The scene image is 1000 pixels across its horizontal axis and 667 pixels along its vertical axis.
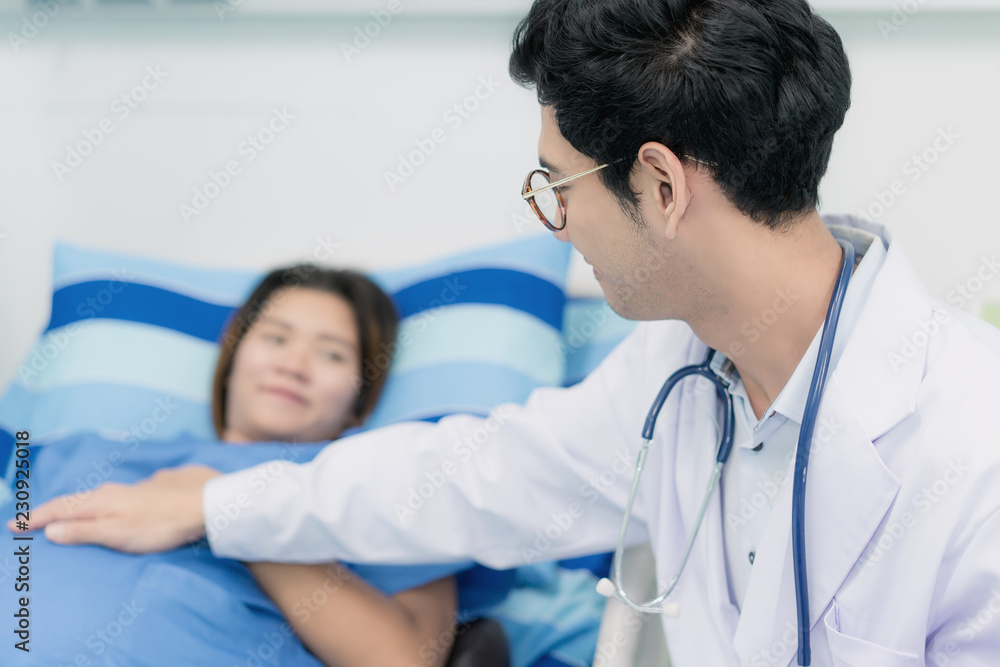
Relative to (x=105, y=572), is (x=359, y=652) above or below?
below

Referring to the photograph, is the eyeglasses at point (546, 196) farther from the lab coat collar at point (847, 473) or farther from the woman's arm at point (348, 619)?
the woman's arm at point (348, 619)

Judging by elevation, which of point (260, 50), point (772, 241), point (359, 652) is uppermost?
point (260, 50)

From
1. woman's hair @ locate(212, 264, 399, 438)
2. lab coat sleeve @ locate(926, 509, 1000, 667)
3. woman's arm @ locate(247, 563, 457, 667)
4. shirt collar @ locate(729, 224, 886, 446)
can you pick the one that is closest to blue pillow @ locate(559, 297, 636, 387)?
woman's hair @ locate(212, 264, 399, 438)

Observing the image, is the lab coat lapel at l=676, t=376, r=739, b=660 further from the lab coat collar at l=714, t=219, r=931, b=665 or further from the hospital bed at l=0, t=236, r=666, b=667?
the hospital bed at l=0, t=236, r=666, b=667

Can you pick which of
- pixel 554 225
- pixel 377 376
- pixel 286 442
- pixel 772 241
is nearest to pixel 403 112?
pixel 377 376

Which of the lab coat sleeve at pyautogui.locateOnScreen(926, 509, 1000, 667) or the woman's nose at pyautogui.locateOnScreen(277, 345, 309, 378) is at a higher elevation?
the lab coat sleeve at pyautogui.locateOnScreen(926, 509, 1000, 667)

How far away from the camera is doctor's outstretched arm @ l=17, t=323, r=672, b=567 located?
116 cm

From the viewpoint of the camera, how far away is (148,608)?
1121mm

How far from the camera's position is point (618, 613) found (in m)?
1.10

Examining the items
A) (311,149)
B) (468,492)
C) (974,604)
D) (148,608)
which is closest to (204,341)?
(311,149)

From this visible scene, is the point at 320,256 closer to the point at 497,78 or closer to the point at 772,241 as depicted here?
the point at 497,78

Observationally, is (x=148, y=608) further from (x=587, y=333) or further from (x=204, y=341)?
(x=587, y=333)

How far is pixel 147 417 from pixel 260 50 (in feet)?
2.83

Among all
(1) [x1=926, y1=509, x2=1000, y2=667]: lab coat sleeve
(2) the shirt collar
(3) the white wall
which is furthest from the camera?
(3) the white wall
